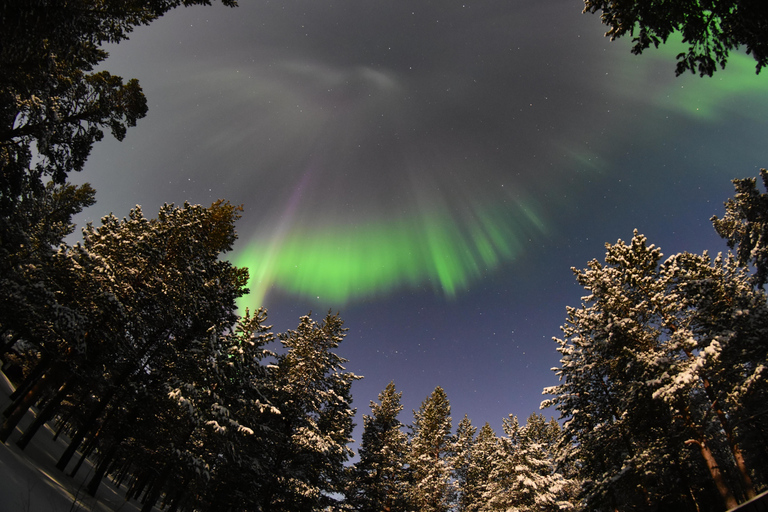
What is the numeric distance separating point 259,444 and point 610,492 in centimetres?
1641

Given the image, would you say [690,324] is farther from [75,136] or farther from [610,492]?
[75,136]

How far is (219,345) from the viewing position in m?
12.3

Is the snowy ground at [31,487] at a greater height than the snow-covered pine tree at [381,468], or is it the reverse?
the snow-covered pine tree at [381,468]

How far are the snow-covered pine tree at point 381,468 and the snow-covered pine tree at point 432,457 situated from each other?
1.15 m

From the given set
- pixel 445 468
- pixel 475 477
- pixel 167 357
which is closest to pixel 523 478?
pixel 445 468

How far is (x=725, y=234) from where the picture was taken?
942 inches

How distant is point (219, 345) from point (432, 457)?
23.9m

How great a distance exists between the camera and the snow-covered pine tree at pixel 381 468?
23.4 meters

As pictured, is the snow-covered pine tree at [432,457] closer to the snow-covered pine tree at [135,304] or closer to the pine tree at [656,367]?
the pine tree at [656,367]

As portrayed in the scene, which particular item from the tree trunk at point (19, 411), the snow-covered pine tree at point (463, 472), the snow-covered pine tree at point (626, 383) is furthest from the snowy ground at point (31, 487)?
the snow-covered pine tree at point (463, 472)

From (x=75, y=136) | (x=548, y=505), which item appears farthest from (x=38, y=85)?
→ (x=548, y=505)

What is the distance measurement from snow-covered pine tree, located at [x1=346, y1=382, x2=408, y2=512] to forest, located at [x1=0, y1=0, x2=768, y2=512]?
6.47 metres

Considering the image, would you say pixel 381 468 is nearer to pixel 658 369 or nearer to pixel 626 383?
pixel 626 383

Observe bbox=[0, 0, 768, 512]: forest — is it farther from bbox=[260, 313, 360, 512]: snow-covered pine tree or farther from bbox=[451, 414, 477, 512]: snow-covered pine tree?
bbox=[451, 414, 477, 512]: snow-covered pine tree
